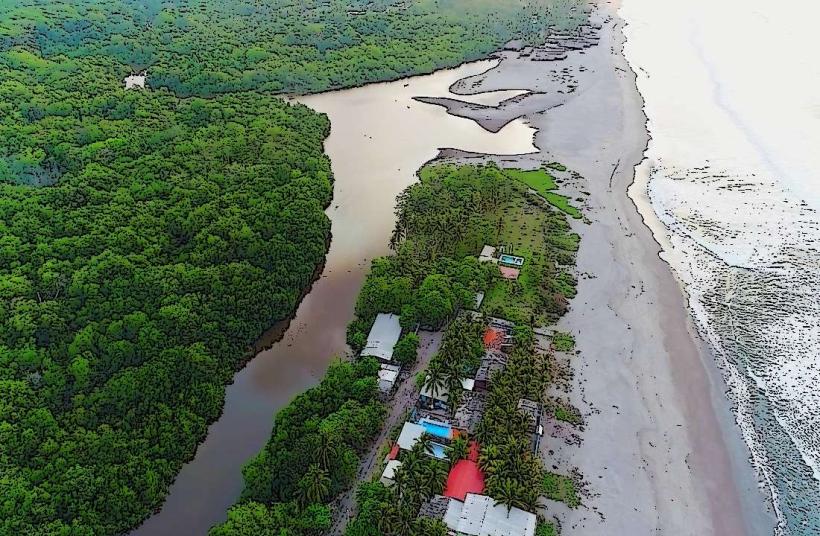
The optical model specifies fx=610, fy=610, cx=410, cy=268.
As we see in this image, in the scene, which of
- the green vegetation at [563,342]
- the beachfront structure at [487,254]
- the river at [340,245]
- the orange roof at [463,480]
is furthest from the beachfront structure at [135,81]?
the orange roof at [463,480]

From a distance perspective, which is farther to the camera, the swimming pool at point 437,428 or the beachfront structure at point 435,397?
the beachfront structure at point 435,397

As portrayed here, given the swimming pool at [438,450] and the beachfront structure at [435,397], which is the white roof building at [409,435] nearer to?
the swimming pool at [438,450]

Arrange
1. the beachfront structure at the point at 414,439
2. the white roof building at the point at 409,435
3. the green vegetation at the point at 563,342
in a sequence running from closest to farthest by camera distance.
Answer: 1. the beachfront structure at the point at 414,439
2. the white roof building at the point at 409,435
3. the green vegetation at the point at 563,342

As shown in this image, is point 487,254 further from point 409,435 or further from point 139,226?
point 139,226

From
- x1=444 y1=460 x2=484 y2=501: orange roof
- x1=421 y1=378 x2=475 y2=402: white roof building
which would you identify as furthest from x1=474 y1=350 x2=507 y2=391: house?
x1=444 y1=460 x2=484 y2=501: orange roof

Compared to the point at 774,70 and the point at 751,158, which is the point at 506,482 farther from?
the point at 774,70

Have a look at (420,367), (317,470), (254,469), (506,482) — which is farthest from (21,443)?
(506,482)

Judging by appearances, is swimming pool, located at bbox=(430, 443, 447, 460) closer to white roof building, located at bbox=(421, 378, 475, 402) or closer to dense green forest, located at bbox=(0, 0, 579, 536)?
white roof building, located at bbox=(421, 378, 475, 402)
